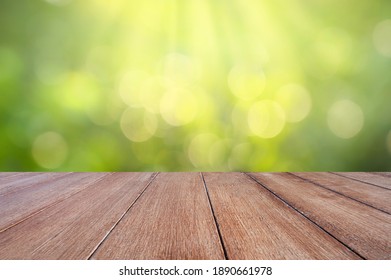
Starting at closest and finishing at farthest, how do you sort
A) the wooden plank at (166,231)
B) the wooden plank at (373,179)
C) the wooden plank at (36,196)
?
the wooden plank at (166,231) < the wooden plank at (36,196) < the wooden plank at (373,179)

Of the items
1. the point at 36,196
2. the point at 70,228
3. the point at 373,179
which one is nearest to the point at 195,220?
the point at 70,228

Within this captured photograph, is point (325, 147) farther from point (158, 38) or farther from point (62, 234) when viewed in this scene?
point (62, 234)

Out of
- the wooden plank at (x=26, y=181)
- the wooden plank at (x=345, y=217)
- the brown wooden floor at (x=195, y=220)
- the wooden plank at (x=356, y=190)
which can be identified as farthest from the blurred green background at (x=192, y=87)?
the wooden plank at (x=345, y=217)

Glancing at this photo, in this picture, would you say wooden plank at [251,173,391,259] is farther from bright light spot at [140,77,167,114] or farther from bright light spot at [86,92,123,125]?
bright light spot at [86,92,123,125]

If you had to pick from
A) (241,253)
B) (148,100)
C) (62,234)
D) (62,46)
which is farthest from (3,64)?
(241,253)

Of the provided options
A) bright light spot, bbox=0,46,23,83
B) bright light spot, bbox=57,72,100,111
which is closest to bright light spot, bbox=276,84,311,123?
bright light spot, bbox=57,72,100,111

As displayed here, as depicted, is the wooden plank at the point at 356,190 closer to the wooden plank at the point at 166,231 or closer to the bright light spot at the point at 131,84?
the wooden plank at the point at 166,231
